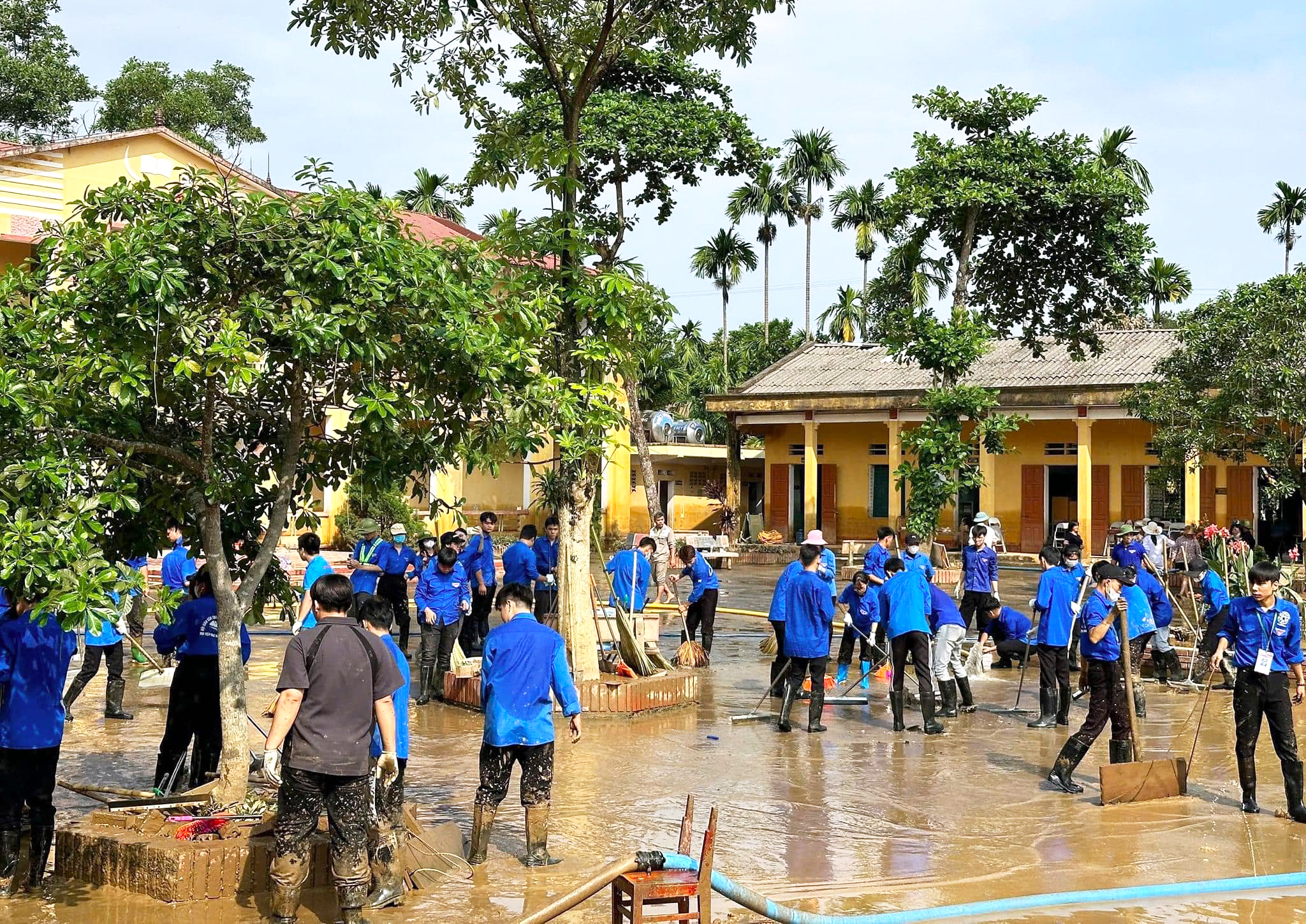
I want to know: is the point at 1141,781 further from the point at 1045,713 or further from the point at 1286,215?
the point at 1286,215

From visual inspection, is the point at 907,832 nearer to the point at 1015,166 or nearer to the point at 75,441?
the point at 75,441

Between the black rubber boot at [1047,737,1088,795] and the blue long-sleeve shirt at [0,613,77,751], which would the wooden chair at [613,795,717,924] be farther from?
the black rubber boot at [1047,737,1088,795]

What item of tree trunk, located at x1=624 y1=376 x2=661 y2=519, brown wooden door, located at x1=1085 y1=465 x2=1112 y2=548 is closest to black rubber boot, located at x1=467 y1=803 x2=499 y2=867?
tree trunk, located at x1=624 y1=376 x2=661 y2=519

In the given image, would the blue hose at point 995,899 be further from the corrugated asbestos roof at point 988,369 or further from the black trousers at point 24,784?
the corrugated asbestos roof at point 988,369

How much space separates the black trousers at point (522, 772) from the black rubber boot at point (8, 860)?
233cm

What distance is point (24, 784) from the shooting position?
672cm

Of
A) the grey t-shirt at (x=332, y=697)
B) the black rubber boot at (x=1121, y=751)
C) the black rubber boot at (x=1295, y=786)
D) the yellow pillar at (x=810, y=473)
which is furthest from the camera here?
the yellow pillar at (x=810, y=473)

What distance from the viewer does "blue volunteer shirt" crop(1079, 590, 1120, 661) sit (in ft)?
30.8

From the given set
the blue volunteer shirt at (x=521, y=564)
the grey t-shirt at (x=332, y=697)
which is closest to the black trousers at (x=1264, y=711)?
the grey t-shirt at (x=332, y=697)

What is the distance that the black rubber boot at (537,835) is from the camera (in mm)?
7223

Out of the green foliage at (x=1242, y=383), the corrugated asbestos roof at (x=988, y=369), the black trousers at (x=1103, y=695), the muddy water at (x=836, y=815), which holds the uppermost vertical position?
the corrugated asbestos roof at (x=988, y=369)

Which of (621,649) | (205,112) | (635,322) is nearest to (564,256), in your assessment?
(635,322)

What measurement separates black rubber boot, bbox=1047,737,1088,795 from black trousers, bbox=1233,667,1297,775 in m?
1.05

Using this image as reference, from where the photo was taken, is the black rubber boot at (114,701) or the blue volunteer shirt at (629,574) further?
the blue volunteer shirt at (629,574)
